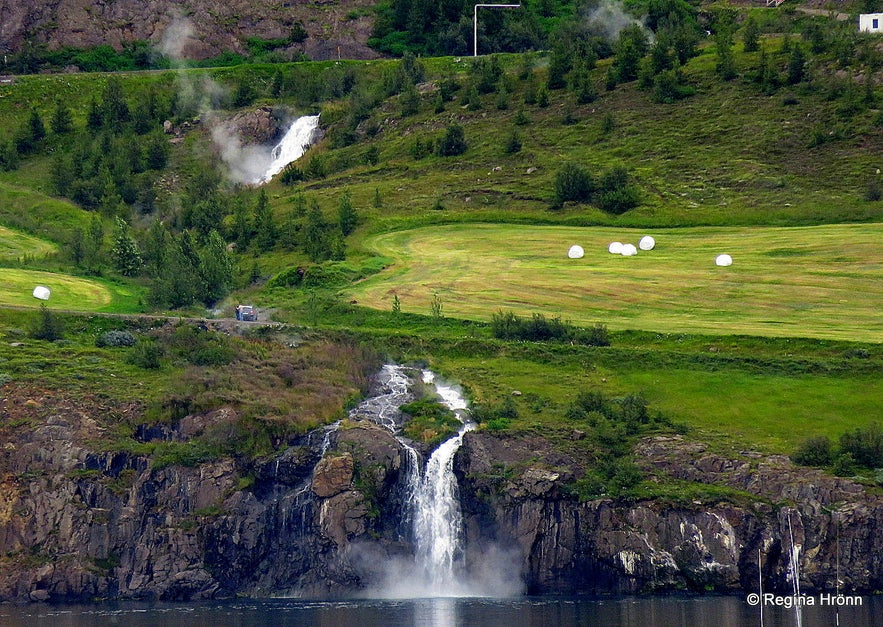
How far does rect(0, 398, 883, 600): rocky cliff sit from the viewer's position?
9650cm

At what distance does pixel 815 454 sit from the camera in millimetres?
101188

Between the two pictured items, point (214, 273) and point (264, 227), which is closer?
point (214, 273)

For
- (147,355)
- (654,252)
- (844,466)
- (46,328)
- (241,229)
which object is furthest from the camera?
(241,229)

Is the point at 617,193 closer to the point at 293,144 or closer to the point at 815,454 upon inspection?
the point at 293,144

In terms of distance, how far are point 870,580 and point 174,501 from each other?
132 feet

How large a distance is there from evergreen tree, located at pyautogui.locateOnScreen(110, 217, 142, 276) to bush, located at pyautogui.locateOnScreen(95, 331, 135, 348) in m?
27.1

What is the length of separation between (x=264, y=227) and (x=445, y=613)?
75.2 m

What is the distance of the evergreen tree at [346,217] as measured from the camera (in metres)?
160

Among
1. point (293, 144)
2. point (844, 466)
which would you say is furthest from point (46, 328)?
point (293, 144)

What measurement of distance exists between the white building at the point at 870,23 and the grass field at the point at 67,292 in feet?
296

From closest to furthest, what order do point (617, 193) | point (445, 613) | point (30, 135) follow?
1. point (445, 613)
2. point (617, 193)
3. point (30, 135)

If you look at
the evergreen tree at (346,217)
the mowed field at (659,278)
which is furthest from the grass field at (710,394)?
the evergreen tree at (346,217)

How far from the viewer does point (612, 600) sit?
93.9m

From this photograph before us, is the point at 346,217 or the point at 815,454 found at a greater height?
the point at 346,217
